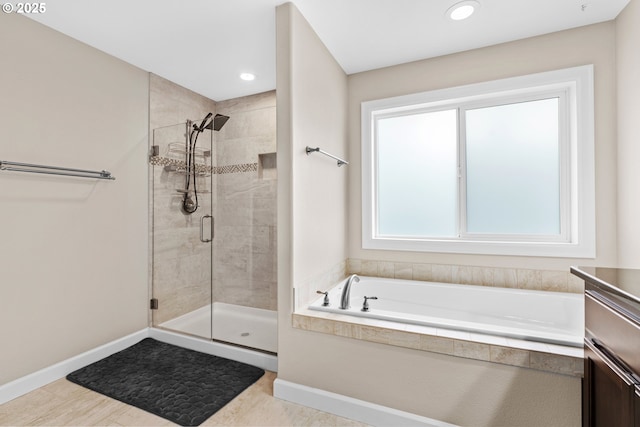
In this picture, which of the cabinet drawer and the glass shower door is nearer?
the cabinet drawer

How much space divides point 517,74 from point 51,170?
131 inches

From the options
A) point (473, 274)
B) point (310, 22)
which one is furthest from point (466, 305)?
point (310, 22)

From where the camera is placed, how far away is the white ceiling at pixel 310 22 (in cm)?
191

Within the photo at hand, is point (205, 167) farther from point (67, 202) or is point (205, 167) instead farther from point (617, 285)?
point (617, 285)

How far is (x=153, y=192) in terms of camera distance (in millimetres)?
2826

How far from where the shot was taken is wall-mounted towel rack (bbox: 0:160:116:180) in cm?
186

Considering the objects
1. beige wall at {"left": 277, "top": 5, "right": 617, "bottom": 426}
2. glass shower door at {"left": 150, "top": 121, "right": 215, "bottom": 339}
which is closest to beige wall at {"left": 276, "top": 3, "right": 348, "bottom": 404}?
beige wall at {"left": 277, "top": 5, "right": 617, "bottom": 426}

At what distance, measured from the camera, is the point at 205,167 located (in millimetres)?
2697

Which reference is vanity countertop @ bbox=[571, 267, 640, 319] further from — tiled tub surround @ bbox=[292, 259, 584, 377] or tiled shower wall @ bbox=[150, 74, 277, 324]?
tiled shower wall @ bbox=[150, 74, 277, 324]

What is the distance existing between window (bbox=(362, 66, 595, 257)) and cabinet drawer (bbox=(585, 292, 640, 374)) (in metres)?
1.29

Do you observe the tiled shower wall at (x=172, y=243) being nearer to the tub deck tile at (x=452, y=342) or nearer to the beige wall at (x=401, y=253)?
the beige wall at (x=401, y=253)

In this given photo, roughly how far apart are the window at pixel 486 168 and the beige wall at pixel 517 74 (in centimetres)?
6

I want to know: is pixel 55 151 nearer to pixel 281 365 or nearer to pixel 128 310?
pixel 128 310

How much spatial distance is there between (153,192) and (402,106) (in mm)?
2318
